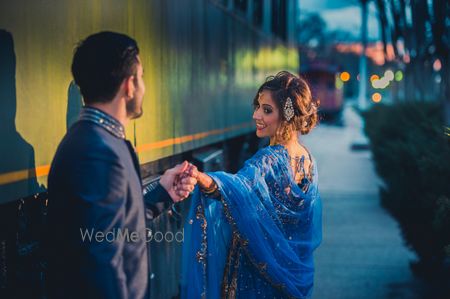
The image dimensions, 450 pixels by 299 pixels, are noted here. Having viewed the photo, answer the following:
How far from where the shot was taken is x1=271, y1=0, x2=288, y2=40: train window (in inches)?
428

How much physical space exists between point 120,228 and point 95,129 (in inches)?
11.9

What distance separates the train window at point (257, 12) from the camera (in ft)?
28.6

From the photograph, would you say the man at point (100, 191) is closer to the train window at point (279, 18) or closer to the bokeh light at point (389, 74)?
the train window at point (279, 18)

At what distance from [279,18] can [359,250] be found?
5557 millimetres

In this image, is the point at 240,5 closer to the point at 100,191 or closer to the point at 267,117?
the point at 267,117

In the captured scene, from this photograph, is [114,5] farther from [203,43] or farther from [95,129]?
[203,43]

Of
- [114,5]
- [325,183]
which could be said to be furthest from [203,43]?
[325,183]

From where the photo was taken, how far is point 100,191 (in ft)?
6.40

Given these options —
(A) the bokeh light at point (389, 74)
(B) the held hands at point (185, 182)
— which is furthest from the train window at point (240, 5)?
(A) the bokeh light at point (389, 74)

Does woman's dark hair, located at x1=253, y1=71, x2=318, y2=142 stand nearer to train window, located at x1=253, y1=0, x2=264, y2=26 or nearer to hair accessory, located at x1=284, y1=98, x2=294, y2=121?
hair accessory, located at x1=284, y1=98, x2=294, y2=121

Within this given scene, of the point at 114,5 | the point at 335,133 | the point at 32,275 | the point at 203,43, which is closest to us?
the point at 32,275

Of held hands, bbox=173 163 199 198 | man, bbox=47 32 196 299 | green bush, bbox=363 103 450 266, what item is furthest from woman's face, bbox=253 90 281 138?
man, bbox=47 32 196 299

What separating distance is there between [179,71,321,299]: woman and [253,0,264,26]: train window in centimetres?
545

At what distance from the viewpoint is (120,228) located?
2.00 meters
